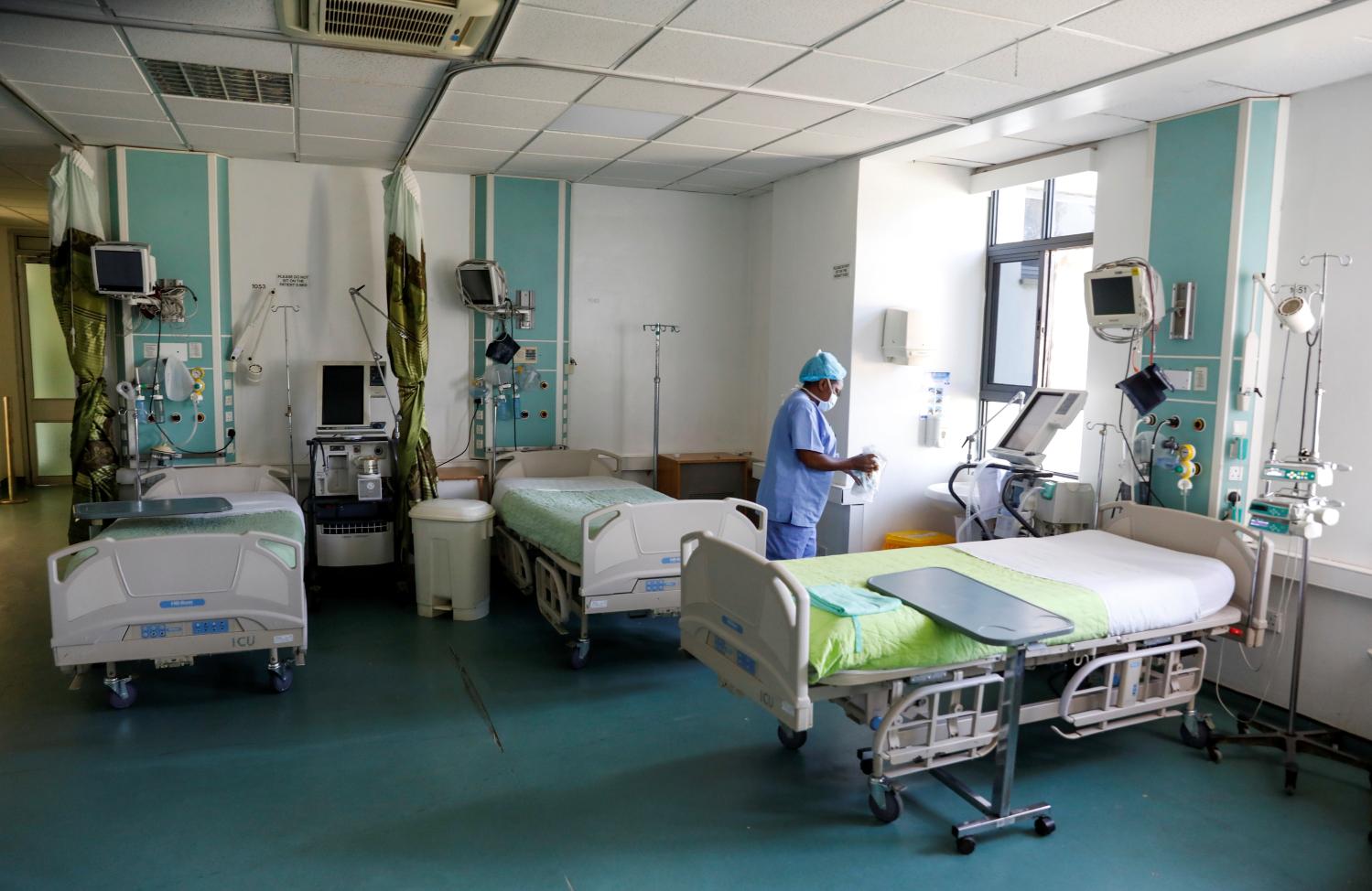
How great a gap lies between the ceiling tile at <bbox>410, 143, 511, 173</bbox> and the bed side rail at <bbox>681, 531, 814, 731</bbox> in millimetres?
3446

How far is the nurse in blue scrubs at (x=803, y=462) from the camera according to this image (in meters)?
4.49

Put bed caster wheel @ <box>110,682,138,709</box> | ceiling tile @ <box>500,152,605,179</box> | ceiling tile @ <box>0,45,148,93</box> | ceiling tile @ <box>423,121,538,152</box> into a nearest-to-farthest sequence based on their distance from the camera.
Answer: ceiling tile @ <box>0,45,148,93</box>, bed caster wheel @ <box>110,682,138,709</box>, ceiling tile @ <box>423,121,538,152</box>, ceiling tile @ <box>500,152,605,179</box>

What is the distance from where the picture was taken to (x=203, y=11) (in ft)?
10.9

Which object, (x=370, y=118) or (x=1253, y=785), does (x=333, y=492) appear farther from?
(x=1253, y=785)

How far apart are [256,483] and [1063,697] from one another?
502 cm

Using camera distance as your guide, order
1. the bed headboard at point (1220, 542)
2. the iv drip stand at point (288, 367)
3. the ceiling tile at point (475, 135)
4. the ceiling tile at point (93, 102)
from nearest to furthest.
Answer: the bed headboard at point (1220, 542)
the ceiling tile at point (93, 102)
the ceiling tile at point (475, 135)
the iv drip stand at point (288, 367)

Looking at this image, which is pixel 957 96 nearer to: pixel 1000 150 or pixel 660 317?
pixel 1000 150

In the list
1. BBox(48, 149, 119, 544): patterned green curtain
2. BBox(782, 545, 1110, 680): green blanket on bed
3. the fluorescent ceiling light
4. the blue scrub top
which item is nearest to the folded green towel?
BBox(782, 545, 1110, 680): green blanket on bed

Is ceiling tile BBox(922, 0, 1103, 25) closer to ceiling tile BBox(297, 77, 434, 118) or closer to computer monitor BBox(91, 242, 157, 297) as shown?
ceiling tile BBox(297, 77, 434, 118)

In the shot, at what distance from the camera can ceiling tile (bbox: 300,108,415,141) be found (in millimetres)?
4855

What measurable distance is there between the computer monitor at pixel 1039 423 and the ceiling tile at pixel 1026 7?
6.25ft

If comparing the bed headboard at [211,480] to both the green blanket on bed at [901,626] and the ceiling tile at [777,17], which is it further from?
the ceiling tile at [777,17]

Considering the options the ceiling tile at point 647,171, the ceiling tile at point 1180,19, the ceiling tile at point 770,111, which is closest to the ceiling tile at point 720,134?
the ceiling tile at point 770,111

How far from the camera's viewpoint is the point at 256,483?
590 centimetres
